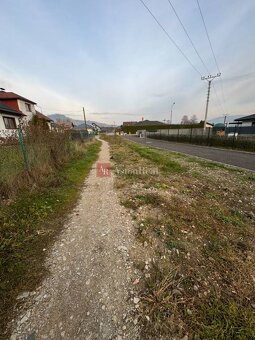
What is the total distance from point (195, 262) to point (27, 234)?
286 cm

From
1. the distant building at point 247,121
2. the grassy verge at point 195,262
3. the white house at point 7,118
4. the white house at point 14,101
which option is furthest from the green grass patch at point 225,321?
the distant building at point 247,121

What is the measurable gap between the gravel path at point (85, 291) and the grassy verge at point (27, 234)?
0.52ft

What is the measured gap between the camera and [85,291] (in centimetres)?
193

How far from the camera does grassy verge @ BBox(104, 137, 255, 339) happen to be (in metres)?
1.61

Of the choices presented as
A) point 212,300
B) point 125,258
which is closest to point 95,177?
point 125,258

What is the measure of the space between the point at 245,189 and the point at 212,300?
14.7ft

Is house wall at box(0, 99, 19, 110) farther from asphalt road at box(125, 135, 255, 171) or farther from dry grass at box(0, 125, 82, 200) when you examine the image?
asphalt road at box(125, 135, 255, 171)

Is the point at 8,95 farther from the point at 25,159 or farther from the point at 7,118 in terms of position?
the point at 25,159

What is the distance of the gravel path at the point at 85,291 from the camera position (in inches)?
61.7

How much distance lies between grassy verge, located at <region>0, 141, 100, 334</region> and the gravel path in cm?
16

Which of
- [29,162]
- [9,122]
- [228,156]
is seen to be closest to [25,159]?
[29,162]

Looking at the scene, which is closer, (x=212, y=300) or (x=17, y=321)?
(x=17, y=321)

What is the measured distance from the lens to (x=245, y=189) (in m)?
5.18

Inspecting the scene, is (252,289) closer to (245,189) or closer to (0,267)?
(0,267)
